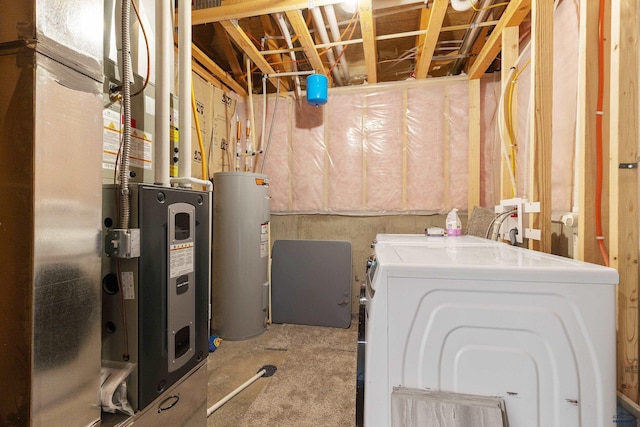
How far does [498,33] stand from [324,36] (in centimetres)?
126

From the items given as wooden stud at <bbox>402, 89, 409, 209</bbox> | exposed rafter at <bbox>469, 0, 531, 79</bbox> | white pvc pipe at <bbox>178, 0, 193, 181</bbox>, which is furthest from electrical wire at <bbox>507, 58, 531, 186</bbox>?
white pvc pipe at <bbox>178, 0, 193, 181</bbox>

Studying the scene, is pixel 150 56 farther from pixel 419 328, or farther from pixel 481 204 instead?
pixel 481 204

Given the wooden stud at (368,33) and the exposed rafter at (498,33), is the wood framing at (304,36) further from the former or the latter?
the exposed rafter at (498,33)

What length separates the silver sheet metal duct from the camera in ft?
1.88

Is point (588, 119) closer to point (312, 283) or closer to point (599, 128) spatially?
point (599, 128)

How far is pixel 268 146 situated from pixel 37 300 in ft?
8.63

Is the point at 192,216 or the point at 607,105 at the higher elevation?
the point at 607,105

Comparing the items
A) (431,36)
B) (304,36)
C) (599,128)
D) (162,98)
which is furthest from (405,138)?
(162,98)

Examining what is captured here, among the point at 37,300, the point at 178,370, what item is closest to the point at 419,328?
the point at 178,370

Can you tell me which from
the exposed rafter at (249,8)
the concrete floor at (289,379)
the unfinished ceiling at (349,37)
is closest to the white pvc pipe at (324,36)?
the unfinished ceiling at (349,37)

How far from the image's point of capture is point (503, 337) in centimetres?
73

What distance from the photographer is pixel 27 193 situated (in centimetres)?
57

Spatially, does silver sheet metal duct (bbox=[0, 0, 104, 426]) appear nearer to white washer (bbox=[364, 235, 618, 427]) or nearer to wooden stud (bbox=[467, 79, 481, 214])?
white washer (bbox=[364, 235, 618, 427])

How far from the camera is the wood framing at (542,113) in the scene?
4.38 ft
